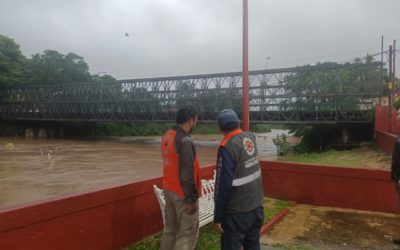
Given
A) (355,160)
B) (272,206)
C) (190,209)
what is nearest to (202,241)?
(190,209)

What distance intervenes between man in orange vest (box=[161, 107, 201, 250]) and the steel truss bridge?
32.2m

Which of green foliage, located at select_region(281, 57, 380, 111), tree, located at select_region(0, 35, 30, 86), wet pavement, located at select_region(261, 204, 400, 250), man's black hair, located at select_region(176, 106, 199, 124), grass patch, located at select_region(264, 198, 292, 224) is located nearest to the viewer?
man's black hair, located at select_region(176, 106, 199, 124)

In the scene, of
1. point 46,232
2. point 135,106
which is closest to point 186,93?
point 135,106

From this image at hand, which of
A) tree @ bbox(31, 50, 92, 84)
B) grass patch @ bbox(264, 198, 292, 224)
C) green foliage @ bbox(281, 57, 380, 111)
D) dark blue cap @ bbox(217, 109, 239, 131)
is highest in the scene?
tree @ bbox(31, 50, 92, 84)

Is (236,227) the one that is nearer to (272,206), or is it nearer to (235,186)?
(235,186)

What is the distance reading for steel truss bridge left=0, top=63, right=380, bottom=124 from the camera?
126 feet

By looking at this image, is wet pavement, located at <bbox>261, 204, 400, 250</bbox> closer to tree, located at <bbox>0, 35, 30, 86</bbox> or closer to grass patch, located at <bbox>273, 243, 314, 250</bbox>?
grass patch, located at <bbox>273, 243, 314, 250</bbox>

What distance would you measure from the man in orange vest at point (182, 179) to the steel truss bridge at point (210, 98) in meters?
32.2

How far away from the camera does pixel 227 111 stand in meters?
3.89

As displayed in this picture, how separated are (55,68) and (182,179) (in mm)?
71068

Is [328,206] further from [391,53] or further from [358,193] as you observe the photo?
[391,53]

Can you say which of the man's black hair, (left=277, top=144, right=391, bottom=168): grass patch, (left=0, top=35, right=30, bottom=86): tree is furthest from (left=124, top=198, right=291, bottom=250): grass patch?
(left=0, top=35, right=30, bottom=86): tree

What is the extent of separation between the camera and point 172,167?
4297mm

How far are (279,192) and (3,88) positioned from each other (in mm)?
70494
